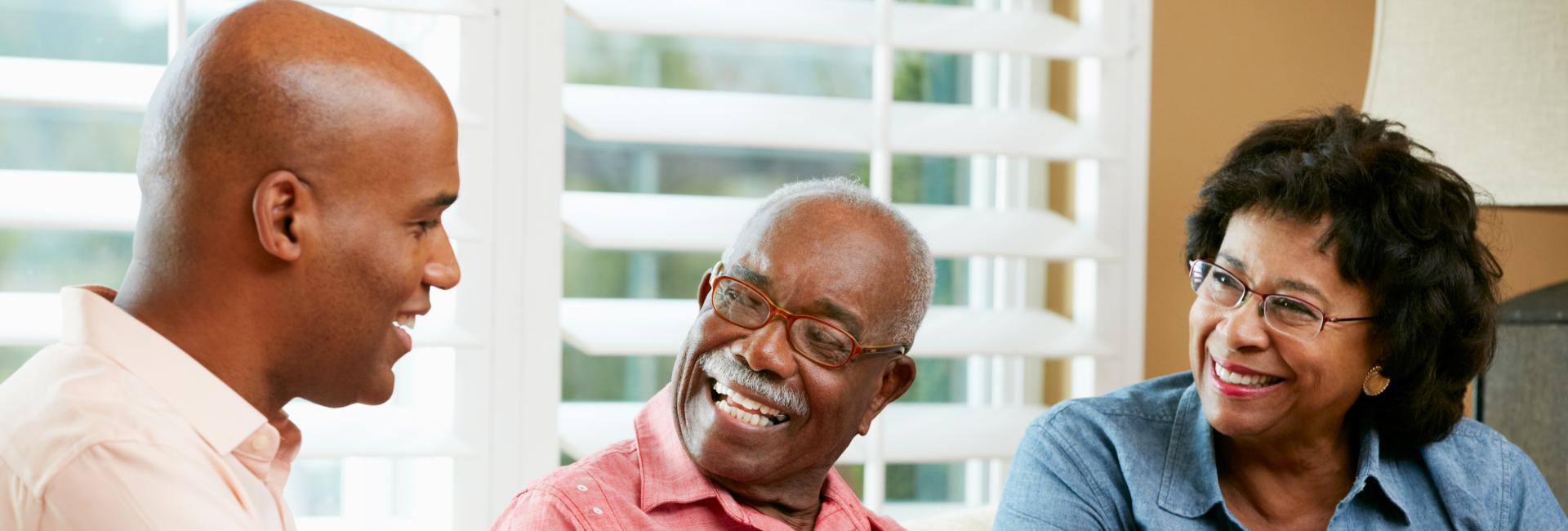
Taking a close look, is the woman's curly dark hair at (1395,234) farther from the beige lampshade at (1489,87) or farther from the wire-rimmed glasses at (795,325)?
the wire-rimmed glasses at (795,325)

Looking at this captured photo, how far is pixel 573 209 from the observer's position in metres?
2.17

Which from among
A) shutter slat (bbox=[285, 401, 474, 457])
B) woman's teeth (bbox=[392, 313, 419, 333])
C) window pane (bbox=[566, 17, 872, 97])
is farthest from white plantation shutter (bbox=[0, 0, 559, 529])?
woman's teeth (bbox=[392, 313, 419, 333])

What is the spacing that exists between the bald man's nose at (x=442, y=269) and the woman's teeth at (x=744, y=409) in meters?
0.44

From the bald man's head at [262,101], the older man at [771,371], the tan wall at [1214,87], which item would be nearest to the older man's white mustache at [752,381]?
the older man at [771,371]

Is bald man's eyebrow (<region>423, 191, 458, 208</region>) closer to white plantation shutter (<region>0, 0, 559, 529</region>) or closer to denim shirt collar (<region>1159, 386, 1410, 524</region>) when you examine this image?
white plantation shutter (<region>0, 0, 559, 529</region>)

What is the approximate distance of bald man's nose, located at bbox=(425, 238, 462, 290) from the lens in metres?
1.15

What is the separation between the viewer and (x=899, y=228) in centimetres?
163

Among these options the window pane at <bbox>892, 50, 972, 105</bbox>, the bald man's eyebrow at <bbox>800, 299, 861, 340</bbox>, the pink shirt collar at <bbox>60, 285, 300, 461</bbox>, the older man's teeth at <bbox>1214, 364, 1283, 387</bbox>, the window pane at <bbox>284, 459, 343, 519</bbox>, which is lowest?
the window pane at <bbox>284, 459, 343, 519</bbox>

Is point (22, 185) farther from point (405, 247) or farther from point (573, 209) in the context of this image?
point (405, 247)

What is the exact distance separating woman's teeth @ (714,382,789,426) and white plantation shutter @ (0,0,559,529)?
26.9 inches

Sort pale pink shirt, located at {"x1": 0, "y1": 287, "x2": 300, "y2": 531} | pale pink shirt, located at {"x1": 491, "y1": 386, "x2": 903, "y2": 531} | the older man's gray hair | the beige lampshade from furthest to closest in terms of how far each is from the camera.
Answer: the beige lampshade, the older man's gray hair, pale pink shirt, located at {"x1": 491, "y1": 386, "x2": 903, "y2": 531}, pale pink shirt, located at {"x1": 0, "y1": 287, "x2": 300, "y2": 531}

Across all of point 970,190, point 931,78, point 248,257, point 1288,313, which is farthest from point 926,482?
point 248,257

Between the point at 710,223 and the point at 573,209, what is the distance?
0.22 m

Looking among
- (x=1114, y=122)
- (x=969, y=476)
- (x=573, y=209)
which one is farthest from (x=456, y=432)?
(x=1114, y=122)
